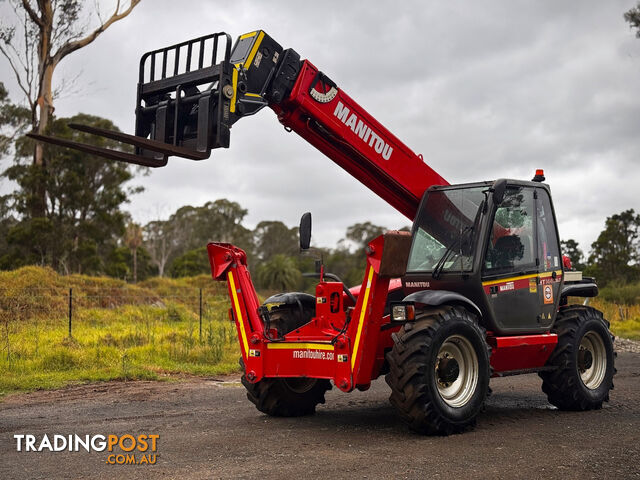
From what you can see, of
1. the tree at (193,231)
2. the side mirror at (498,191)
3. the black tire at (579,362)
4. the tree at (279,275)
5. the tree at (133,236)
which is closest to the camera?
the side mirror at (498,191)

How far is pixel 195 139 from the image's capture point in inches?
284

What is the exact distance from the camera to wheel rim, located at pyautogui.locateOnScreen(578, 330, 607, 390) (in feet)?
29.5

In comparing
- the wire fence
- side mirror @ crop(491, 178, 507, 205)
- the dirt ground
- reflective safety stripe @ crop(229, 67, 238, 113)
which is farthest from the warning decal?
the wire fence

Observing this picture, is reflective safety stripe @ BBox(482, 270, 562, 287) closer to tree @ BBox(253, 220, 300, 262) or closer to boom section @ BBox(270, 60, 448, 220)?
boom section @ BBox(270, 60, 448, 220)

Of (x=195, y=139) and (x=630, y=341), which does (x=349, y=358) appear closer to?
(x=195, y=139)

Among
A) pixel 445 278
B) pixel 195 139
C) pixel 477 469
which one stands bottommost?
pixel 477 469

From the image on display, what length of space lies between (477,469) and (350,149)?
3.96m

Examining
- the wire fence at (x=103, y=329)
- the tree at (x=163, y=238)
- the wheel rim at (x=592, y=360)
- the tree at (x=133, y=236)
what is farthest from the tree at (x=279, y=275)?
the wheel rim at (x=592, y=360)

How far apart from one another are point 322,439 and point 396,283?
2.55 metres

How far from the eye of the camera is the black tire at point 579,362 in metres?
8.55

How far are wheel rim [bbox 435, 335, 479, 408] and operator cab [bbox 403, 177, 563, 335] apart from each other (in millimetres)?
474

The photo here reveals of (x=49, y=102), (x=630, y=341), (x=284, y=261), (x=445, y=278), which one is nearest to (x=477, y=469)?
(x=445, y=278)

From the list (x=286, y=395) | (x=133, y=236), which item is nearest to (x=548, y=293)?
(x=286, y=395)

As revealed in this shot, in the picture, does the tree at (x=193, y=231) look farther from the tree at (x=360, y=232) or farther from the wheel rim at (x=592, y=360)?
the wheel rim at (x=592, y=360)
